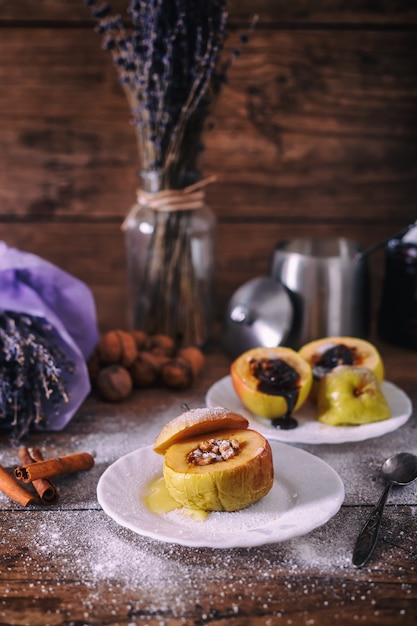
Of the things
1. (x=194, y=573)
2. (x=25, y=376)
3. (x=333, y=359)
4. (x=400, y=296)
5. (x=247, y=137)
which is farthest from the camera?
(x=247, y=137)

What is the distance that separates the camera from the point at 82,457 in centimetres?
91

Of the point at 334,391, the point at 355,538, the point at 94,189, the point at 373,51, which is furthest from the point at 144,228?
the point at 355,538

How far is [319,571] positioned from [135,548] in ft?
0.61

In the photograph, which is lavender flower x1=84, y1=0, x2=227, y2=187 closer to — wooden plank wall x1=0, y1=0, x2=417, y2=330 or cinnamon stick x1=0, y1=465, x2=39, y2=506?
wooden plank wall x1=0, y1=0, x2=417, y2=330

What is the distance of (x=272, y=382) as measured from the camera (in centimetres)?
103

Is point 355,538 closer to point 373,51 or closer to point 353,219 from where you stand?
point 353,219

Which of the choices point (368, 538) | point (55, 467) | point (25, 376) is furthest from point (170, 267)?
point (368, 538)

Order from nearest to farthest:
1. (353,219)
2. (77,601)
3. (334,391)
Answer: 1. (77,601)
2. (334,391)
3. (353,219)

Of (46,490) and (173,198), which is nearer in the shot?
(46,490)

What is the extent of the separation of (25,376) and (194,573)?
42 cm

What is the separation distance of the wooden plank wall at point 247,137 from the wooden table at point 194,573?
2.40ft

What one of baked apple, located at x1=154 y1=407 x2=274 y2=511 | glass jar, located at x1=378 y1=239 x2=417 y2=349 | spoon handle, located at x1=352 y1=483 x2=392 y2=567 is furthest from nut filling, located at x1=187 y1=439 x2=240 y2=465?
glass jar, located at x1=378 y1=239 x2=417 y2=349

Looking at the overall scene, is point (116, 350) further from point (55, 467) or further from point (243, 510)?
point (243, 510)

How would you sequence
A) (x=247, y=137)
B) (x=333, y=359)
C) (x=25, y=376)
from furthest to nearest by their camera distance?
(x=247, y=137)
(x=333, y=359)
(x=25, y=376)
